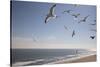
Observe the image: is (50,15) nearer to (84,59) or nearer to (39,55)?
(39,55)

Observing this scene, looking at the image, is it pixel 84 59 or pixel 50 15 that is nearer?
pixel 50 15

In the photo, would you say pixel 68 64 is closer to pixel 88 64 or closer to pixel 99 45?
pixel 88 64

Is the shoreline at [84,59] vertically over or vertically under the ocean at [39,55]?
under

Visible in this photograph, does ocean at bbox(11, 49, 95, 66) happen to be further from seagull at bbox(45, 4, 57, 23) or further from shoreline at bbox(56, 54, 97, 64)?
seagull at bbox(45, 4, 57, 23)

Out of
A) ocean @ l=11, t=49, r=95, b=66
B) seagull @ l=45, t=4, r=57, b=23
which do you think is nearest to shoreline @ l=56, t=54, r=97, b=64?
ocean @ l=11, t=49, r=95, b=66

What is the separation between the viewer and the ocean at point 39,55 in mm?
1678

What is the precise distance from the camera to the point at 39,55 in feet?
5.71

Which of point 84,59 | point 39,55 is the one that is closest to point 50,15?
point 39,55

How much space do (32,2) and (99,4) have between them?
694 mm

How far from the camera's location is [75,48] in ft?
6.06

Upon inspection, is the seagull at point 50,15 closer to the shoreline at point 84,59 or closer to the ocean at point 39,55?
the ocean at point 39,55

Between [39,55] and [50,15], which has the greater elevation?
[50,15]

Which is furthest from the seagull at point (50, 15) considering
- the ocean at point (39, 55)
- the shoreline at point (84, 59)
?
the shoreline at point (84, 59)
